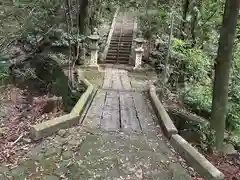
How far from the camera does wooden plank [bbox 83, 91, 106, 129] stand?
6.61 metres

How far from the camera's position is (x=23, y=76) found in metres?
13.1

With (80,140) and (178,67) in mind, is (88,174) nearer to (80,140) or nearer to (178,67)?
(80,140)

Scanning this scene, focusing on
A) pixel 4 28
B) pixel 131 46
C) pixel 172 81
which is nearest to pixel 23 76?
pixel 4 28

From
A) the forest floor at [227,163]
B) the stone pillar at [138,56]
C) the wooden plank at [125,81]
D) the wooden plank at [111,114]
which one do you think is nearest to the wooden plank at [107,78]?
the wooden plank at [125,81]

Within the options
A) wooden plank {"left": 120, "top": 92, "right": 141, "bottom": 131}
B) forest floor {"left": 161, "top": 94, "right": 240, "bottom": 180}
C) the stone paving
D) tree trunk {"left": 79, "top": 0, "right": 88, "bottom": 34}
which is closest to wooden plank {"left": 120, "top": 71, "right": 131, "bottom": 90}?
wooden plank {"left": 120, "top": 92, "right": 141, "bottom": 131}

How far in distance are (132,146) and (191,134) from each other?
2.99m

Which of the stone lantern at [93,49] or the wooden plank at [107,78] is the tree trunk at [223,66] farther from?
the stone lantern at [93,49]

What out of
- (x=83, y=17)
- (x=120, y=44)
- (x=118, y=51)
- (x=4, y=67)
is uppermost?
(x=83, y=17)

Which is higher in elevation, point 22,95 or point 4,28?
point 4,28

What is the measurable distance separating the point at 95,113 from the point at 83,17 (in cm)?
673

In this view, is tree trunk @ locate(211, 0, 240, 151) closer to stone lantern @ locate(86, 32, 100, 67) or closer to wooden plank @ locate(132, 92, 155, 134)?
wooden plank @ locate(132, 92, 155, 134)

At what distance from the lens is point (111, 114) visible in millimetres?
7285

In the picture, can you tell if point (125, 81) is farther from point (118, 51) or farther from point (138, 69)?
point (118, 51)

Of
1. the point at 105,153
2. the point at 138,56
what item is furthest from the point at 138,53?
the point at 105,153
